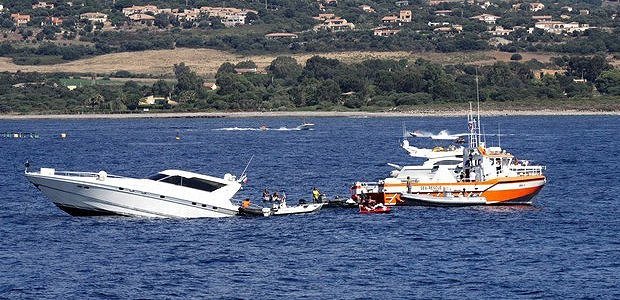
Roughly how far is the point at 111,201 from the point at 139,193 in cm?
183

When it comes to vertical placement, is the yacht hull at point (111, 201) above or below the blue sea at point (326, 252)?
above

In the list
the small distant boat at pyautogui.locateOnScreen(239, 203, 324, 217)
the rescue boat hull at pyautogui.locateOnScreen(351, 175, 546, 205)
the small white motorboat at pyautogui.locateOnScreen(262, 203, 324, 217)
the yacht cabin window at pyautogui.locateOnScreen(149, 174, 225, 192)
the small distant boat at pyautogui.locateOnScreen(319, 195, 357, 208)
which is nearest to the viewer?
the yacht cabin window at pyautogui.locateOnScreen(149, 174, 225, 192)

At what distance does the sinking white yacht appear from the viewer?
2613 inches

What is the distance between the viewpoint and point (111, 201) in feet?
219

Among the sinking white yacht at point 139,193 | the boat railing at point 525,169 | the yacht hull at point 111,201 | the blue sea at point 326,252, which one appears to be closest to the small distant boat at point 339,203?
the blue sea at point 326,252

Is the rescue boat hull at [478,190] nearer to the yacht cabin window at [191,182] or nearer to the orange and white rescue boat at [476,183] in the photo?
the orange and white rescue boat at [476,183]

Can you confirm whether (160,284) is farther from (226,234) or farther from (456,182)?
(456,182)

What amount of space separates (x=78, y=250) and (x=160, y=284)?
32.0 ft

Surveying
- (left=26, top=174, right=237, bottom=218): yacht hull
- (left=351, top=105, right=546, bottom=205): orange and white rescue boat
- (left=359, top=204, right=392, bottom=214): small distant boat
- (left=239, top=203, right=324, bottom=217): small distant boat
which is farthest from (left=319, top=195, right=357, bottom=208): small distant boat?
(left=26, top=174, right=237, bottom=218): yacht hull

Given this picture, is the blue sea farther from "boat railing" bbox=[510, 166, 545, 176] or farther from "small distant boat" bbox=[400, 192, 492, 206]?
"boat railing" bbox=[510, 166, 545, 176]

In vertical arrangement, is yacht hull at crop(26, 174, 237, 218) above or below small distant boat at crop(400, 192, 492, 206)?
above

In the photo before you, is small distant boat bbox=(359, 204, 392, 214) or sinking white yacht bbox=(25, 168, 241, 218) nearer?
sinking white yacht bbox=(25, 168, 241, 218)

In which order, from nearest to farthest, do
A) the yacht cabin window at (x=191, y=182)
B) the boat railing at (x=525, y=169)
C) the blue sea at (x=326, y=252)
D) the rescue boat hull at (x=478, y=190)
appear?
the blue sea at (x=326, y=252)
the yacht cabin window at (x=191, y=182)
the rescue boat hull at (x=478, y=190)
the boat railing at (x=525, y=169)

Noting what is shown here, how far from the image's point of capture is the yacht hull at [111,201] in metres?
66.4
